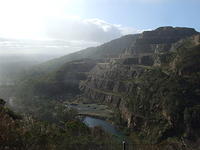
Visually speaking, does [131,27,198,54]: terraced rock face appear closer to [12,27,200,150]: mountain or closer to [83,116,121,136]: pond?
[12,27,200,150]: mountain

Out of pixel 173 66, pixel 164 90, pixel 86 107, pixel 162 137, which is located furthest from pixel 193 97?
pixel 86 107

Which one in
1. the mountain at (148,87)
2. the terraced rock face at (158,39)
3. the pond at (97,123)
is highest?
the terraced rock face at (158,39)

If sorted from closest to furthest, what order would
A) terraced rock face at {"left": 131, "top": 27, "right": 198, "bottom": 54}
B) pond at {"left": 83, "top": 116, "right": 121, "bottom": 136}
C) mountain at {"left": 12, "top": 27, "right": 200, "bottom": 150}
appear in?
1. mountain at {"left": 12, "top": 27, "right": 200, "bottom": 150}
2. pond at {"left": 83, "top": 116, "right": 121, "bottom": 136}
3. terraced rock face at {"left": 131, "top": 27, "right": 198, "bottom": 54}

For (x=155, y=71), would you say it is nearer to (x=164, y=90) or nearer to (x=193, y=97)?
(x=164, y=90)

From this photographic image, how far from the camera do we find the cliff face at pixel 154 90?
5503 centimetres

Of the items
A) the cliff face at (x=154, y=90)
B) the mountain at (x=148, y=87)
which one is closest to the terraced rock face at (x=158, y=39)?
the mountain at (x=148, y=87)

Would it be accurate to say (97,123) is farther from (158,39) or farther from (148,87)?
(158,39)

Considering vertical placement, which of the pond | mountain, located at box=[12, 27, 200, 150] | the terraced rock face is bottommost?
the pond

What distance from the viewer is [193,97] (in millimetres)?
59938

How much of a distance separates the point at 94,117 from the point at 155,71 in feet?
58.2

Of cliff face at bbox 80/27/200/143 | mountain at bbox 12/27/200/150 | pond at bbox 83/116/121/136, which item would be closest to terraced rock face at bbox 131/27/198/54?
mountain at bbox 12/27/200/150

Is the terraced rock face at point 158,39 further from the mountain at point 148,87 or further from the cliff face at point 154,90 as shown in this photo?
the cliff face at point 154,90

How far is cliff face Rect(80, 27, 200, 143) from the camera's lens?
5503cm

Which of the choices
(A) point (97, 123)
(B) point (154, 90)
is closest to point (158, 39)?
(B) point (154, 90)
